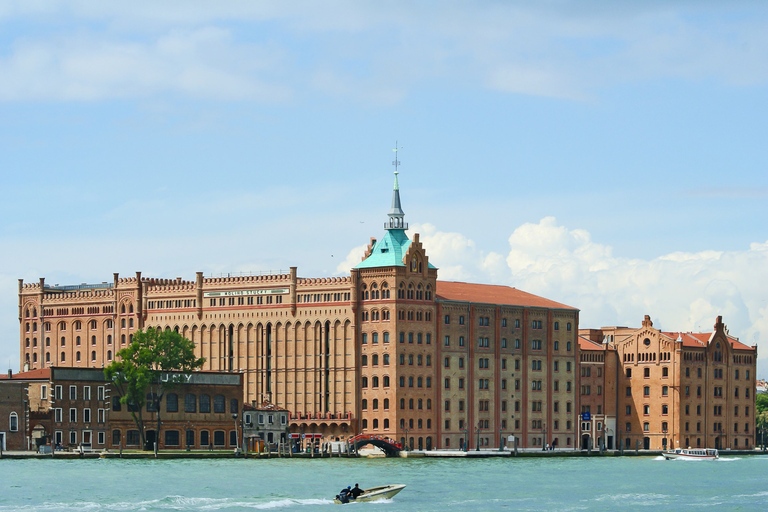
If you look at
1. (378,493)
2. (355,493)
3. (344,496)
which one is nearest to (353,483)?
(378,493)

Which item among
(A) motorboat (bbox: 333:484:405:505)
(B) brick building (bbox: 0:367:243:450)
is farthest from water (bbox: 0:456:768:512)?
(B) brick building (bbox: 0:367:243:450)

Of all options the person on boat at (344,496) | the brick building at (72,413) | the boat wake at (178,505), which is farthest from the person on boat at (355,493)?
the brick building at (72,413)

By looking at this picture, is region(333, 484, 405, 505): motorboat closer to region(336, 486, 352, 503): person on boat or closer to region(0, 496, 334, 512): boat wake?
region(336, 486, 352, 503): person on boat

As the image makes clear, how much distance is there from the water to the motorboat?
0.89 m

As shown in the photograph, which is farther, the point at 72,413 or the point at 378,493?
the point at 72,413

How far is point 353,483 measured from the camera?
157 metres

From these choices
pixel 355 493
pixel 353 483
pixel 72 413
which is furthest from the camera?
pixel 72 413

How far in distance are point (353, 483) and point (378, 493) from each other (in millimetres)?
17203

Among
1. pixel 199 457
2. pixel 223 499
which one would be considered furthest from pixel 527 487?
pixel 199 457

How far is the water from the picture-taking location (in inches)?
5394

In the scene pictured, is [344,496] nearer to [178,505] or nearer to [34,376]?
[178,505]

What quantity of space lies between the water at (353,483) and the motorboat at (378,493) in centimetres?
89

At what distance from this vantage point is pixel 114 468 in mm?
170875

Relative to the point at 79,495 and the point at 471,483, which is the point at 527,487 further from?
the point at 79,495
